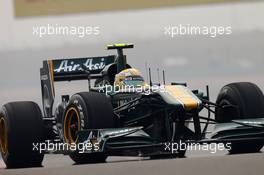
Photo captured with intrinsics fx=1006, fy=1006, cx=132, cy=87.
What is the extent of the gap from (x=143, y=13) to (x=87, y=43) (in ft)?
3.23

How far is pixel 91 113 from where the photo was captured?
36.3 ft

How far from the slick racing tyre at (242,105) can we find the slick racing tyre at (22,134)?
2211mm

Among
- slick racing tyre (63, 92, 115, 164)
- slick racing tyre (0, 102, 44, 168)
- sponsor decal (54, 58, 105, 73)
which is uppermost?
sponsor decal (54, 58, 105, 73)

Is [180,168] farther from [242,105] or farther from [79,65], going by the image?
[79,65]

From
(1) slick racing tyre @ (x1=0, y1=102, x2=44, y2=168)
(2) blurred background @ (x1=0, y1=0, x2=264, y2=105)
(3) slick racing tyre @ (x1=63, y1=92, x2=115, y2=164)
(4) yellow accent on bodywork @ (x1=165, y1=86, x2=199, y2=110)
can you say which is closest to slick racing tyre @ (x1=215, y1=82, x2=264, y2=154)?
(4) yellow accent on bodywork @ (x1=165, y1=86, x2=199, y2=110)

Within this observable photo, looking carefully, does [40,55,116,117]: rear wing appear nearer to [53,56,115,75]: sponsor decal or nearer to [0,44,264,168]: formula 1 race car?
[53,56,115,75]: sponsor decal

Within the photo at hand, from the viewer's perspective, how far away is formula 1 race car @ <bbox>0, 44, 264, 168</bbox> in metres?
11.1

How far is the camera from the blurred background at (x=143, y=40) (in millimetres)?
13859

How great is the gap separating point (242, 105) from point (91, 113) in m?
1.96

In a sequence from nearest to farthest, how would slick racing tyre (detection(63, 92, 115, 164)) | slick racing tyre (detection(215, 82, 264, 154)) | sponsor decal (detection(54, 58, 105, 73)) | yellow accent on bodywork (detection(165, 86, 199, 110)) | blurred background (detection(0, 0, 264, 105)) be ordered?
slick racing tyre (detection(63, 92, 115, 164)) → yellow accent on bodywork (detection(165, 86, 199, 110)) → slick racing tyre (detection(215, 82, 264, 154)) → sponsor decal (detection(54, 58, 105, 73)) → blurred background (detection(0, 0, 264, 105))

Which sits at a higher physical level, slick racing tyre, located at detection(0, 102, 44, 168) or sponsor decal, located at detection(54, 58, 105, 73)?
sponsor decal, located at detection(54, 58, 105, 73)

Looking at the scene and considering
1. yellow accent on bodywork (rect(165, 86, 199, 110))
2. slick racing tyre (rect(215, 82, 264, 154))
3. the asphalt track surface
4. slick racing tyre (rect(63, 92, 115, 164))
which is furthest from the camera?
slick racing tyre (rect(215, 82, 264, 154))

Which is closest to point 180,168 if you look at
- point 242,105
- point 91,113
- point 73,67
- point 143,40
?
point 91,113

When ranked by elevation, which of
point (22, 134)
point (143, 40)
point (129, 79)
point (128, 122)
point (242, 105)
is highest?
point (143, 40)
